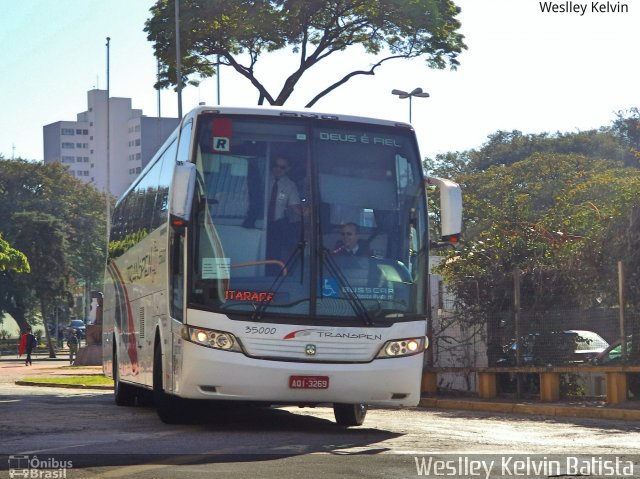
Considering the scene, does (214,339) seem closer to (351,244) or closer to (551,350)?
(351,244)

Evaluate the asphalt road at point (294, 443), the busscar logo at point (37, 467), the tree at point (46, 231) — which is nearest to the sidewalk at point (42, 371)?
the asphalt road at point (294, 443)

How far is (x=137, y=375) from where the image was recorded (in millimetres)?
17562

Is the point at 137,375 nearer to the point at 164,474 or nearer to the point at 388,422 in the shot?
the point at 388,422

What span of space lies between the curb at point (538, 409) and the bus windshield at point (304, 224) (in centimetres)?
520

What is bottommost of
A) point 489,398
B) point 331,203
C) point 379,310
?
point 489,398

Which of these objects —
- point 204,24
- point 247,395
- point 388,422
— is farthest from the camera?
point 204,24

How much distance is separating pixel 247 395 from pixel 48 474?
3667 mm

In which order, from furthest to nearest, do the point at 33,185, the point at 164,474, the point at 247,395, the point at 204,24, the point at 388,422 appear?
1. the point at 33,185
2. the point at 204,24
3. the point at 388,422
4. the point at 247,395
5. the point at 164,474

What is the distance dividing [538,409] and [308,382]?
7221 mm

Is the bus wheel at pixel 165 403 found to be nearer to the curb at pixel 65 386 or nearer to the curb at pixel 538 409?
the curb at pixel 538 409

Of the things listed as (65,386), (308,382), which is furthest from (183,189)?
(65,386)

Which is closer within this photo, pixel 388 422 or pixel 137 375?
pixel 388 422

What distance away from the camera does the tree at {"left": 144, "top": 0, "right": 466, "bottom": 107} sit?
1142 inches

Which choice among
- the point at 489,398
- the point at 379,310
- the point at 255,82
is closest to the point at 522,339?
the point at 489,398
